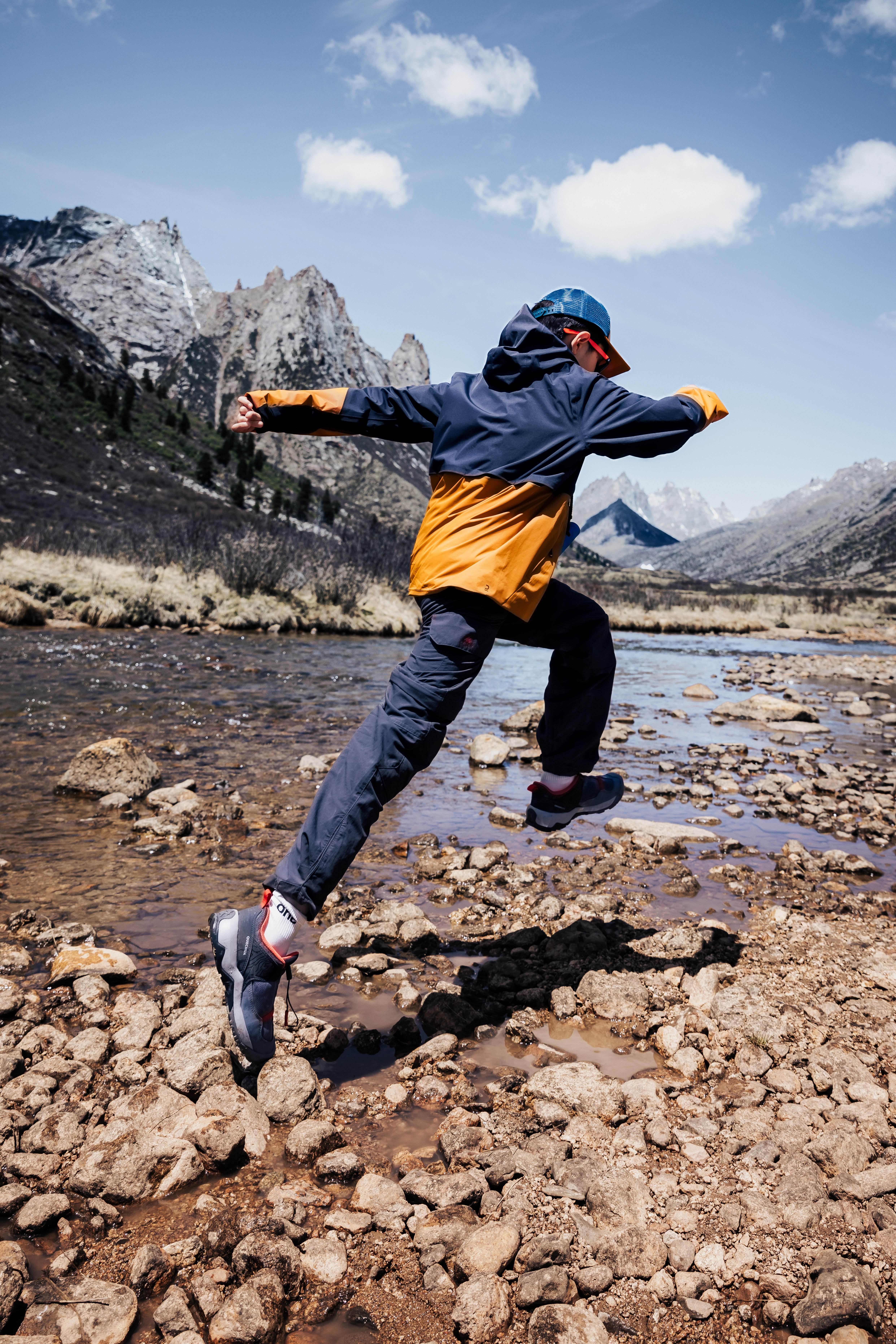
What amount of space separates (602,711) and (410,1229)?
2.10m

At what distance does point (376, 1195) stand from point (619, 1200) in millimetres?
592

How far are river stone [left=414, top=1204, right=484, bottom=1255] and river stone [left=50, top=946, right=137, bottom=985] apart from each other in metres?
1.54

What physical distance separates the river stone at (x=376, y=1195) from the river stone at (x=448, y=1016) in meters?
0.73

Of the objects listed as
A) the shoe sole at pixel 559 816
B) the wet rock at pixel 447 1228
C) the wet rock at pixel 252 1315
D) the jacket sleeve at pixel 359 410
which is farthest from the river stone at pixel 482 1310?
the jacket sleeve at pixel 359 410

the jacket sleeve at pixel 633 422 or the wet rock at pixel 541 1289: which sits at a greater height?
the jacket sleeve at pixel 633 422

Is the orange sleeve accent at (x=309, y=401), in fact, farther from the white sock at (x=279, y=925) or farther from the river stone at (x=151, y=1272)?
the river stone at (x=151, y=1272)

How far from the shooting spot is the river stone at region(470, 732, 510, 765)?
6.97 m

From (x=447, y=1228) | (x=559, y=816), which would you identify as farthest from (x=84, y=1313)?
(x=559, y=816)

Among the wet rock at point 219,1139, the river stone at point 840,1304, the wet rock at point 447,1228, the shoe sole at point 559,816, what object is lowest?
the wet rock at point 219,1139

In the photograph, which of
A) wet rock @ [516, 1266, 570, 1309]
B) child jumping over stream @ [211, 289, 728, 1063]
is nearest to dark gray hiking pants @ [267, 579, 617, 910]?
child jumping over stream @ [211, 289, 728, 1063]

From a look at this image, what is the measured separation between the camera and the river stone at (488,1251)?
5.26 ft

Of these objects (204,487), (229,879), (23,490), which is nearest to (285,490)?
(204,487)

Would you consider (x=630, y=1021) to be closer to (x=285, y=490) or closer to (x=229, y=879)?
(x=229, y=879)

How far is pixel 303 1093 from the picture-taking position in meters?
2.15
